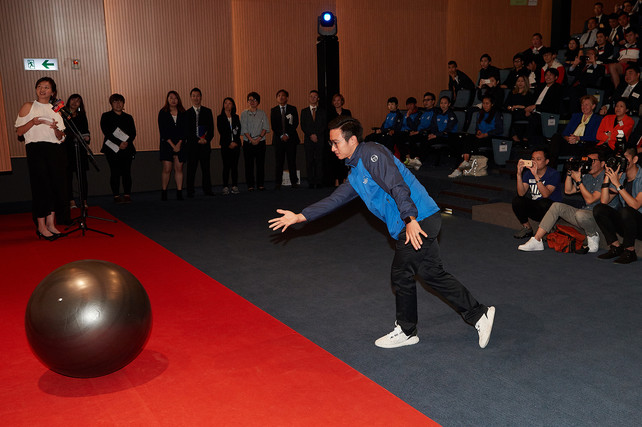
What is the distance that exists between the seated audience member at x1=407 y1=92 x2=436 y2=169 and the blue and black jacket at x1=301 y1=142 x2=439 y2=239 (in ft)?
23.1

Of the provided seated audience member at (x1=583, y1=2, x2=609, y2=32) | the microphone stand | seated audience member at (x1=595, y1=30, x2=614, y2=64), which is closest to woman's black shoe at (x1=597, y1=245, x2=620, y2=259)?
the microphone stand

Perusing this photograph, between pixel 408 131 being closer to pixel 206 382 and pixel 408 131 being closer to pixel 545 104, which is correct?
pixel 545 104

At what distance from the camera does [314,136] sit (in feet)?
35.8

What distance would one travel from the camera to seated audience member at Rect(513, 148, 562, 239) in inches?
254

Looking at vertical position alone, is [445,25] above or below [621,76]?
above

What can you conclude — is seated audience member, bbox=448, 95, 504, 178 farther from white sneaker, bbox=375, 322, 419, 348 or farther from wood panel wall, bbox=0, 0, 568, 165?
white sneaker, bbox=375, 322, 419, 348

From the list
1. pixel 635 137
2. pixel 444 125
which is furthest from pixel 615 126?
pixel 444 125

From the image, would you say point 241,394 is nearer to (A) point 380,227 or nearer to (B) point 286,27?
(A) point 380,227

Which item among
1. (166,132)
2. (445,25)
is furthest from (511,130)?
(166,132)

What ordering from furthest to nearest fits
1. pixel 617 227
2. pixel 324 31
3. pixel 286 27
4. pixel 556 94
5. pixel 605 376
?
pixel 286 27 < pixel 324 31 < pixel 556 94 < pixel 617 227 < pixel 605 376

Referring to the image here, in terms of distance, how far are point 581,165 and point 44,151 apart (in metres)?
5.77

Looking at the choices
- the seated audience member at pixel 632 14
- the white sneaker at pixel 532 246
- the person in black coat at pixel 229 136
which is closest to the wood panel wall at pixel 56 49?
the person in black coat at pixel 229 136

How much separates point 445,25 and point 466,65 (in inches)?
40.4

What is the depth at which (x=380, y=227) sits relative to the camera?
24.9 feet
